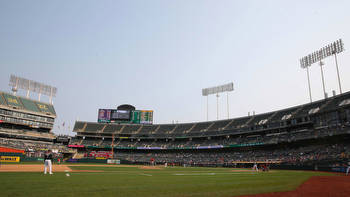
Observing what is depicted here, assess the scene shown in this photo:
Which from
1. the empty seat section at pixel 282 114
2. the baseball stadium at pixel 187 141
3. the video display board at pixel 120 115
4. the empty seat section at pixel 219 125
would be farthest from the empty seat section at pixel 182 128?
the empty seat section at pixel 282 114

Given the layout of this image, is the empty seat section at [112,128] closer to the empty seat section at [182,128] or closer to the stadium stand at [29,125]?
the stadium stand at [29,125]

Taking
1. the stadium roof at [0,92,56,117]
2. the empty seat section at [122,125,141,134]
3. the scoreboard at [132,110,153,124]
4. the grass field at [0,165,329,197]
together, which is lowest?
the grass field at [0,165,329,197]

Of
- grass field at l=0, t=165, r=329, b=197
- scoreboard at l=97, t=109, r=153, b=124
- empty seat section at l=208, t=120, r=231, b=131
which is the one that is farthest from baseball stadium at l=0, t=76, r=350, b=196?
grass field at l=0, t=165, r=329, b=197

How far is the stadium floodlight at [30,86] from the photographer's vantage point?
74.5 m

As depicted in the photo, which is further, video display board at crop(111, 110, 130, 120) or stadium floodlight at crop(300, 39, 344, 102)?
video display board at crop(111, 110, 130, 120)

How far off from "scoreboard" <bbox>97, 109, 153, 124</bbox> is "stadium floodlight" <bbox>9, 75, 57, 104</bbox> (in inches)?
800

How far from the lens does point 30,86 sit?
77.8 meters

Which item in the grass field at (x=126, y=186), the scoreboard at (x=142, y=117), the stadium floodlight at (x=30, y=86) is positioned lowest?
the grass field at (x=126, y=186)

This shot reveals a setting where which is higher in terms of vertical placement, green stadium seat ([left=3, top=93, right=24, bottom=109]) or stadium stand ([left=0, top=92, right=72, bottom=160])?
green stadium seat ([left=3, top=93, right=24, bottom=109])

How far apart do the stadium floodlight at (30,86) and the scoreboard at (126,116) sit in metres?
20.3

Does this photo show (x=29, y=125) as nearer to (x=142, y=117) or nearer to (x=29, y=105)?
(x=29, y=105)

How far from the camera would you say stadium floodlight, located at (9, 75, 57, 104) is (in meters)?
74.5

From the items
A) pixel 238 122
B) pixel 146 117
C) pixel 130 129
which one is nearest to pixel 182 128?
pixel 146 117

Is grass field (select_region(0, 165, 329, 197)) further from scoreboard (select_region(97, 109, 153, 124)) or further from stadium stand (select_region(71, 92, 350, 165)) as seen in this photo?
scoreboard (select_region(97, 109, 153, 124))
